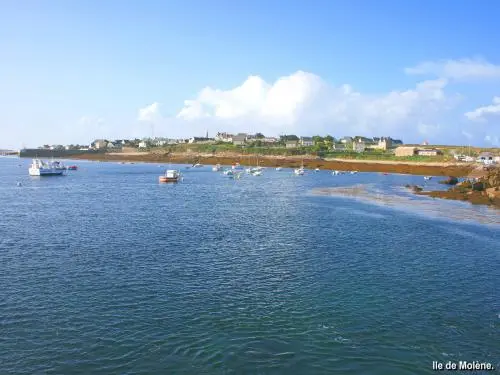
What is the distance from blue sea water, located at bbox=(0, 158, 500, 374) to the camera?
1984cm

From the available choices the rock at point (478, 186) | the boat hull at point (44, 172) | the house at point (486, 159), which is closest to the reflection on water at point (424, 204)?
the rock at point (478, 186)

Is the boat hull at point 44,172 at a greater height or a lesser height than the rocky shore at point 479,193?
greater

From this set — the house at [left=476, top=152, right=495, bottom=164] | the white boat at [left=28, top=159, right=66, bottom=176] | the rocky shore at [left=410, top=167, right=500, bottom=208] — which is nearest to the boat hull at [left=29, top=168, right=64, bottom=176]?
the white boat at [left=28, top=159, right=66, bottom=176]

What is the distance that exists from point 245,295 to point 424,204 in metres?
56.0

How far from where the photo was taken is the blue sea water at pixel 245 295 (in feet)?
65.1

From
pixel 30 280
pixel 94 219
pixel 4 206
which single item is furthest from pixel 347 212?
pixel 4 206

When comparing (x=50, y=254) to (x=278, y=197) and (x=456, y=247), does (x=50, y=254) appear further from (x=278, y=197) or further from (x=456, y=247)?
(x=278, y=197)

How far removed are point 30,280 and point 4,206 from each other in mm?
46038

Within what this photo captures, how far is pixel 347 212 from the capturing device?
6475 centimetres

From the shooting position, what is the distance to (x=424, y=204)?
74.1 meters

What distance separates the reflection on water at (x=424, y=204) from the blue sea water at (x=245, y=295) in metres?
5.13

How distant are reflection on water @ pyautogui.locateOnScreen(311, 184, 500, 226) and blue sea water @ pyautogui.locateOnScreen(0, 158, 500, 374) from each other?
5.13m

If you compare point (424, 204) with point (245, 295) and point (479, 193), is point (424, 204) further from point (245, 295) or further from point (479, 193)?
point (245, 295)

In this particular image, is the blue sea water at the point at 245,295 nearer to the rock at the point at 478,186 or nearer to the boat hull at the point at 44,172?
the rock at the point at 478,186
